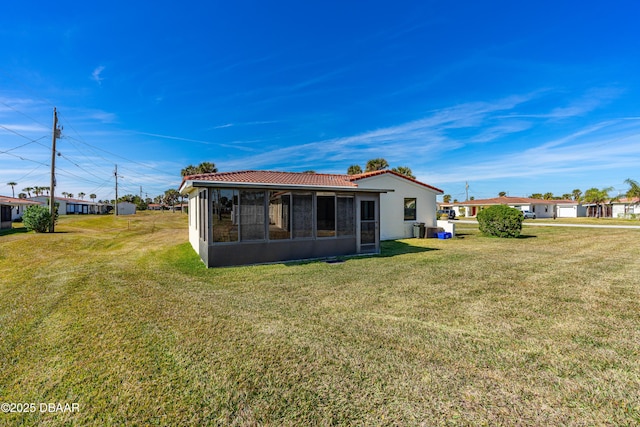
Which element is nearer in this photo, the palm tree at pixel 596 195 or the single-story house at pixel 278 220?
the single-story house at pixel 278 220

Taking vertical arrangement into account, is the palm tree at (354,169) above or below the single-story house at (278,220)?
above

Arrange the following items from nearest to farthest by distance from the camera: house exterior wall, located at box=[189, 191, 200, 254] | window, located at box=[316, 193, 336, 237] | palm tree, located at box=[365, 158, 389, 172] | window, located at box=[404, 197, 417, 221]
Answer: window, located at box=[316, 193, 336, 237], house exterior wall, located at box=[189, 191, 200, 254], window, located at box=[404, 197, 417, 221], palm tree, located at box=[365, 158, 389, 172]

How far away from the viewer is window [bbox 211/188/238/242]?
8148 millimetres

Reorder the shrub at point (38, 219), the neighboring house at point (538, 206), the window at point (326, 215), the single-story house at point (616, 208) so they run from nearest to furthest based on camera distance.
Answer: the window at point (326, 215)
the shrub at point (38, 219)
the neighboring house at point (538, 206)
the single-story house at point (616, 208)

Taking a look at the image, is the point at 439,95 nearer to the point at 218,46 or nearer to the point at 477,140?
the point at 477,140

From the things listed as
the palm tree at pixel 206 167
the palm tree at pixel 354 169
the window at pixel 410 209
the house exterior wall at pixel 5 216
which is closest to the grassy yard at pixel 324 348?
the window at pixel 410 209

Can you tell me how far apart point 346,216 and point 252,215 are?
3.53m

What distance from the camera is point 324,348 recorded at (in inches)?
139

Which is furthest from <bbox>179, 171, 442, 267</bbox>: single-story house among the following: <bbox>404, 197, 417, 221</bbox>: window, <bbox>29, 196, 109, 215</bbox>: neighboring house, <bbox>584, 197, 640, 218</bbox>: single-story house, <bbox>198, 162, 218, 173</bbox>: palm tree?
<bbox>584, 197, 640, 218</bbox>: single-story house

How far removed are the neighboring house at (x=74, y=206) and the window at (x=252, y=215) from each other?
50948 mm

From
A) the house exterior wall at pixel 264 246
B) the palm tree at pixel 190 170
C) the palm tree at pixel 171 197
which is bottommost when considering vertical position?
the house exterior wall at pixel 264 246

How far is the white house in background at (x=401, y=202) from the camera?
14812 mm

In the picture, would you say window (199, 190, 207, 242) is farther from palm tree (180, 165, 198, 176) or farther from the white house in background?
palm tree (180, 165, 198, 176)

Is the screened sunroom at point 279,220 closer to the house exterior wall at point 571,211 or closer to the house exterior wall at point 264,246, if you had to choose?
the house exterior wall at point 264,246
